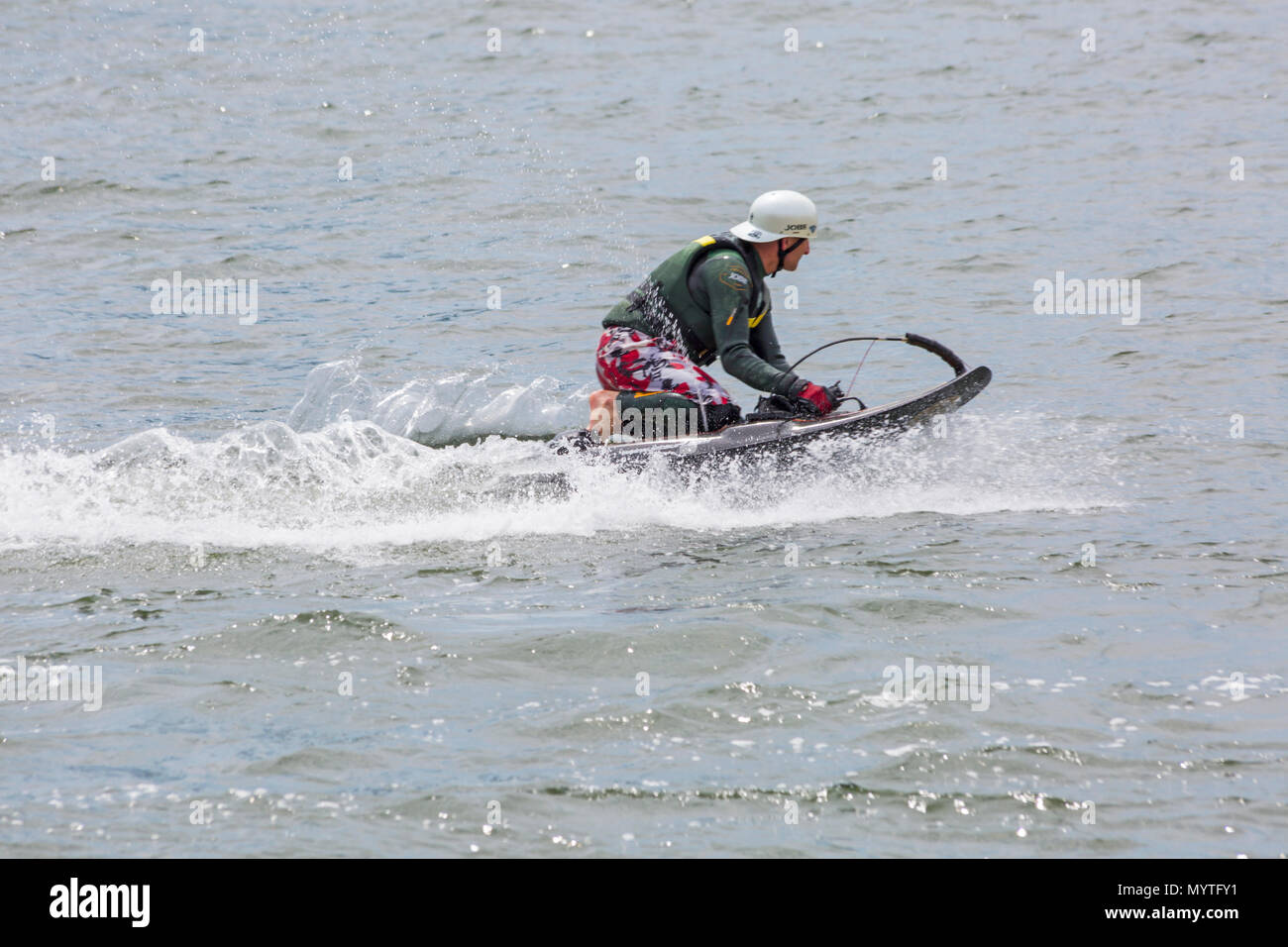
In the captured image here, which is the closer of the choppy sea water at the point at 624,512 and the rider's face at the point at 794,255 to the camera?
the choppy sea water at the point at 624,512

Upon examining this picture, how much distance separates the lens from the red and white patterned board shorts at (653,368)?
942 centimetres

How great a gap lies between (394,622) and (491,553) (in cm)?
147

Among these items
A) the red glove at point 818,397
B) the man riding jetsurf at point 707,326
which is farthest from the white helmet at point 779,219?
the red glove at point 818,397

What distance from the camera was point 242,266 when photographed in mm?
19500

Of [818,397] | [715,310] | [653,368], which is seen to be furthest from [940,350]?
[653,368]

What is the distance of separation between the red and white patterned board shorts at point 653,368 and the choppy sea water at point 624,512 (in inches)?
26.5

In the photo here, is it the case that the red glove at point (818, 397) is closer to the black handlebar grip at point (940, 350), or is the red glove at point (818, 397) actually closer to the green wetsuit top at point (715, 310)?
the green wetsuit top at point (715, 310)

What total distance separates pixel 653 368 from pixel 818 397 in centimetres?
108

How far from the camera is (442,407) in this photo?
43.5ft

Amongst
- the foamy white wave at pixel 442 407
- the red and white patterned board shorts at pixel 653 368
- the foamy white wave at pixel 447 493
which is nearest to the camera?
the foamy white wave at pixel 447 493

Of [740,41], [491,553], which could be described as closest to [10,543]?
[491,553]

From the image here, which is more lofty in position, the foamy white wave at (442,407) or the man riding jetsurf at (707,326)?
the man riding jetsurf at (707,326)

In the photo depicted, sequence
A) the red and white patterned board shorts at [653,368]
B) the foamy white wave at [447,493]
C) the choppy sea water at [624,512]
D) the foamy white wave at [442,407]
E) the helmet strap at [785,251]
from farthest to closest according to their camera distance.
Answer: the foamy white wave at [442,407], the helmet strap at [785,251], the red and white patterned board shorts at [653,368], the foamy white wave at [447,493], the choppy sea water at [624,512]

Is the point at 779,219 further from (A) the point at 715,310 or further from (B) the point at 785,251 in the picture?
(A) the point at 715,310
